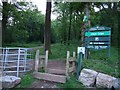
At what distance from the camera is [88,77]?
5.19 m

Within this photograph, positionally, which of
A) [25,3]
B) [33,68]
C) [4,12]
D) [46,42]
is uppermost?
[25,3]

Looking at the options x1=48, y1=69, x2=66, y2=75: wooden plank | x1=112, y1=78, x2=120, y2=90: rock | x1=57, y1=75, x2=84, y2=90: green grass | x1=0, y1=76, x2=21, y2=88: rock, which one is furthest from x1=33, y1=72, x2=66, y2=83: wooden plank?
x1=112, y1=78, x2=120, y2=90: rock

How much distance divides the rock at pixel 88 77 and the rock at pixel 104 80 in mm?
135

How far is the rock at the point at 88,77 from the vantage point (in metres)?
5.15

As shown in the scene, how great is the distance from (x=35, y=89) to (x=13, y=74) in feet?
4.11

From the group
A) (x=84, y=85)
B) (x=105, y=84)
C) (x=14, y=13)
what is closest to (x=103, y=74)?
(x=105, y=84)

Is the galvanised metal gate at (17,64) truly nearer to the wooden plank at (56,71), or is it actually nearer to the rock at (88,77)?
the wooden plank at (56,71)

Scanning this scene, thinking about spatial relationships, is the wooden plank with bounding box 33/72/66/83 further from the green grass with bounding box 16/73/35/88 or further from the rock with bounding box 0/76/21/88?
the rock with bounding box 0/76/21/88

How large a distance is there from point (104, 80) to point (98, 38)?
1876 mm

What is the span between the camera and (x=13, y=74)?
5.93m

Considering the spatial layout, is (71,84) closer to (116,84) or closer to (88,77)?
(88,77)

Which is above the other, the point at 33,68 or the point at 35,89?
the point at 33,68

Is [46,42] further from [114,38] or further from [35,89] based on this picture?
[114,38]

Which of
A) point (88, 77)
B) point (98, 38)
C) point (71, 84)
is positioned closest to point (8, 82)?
point (71, 84)
